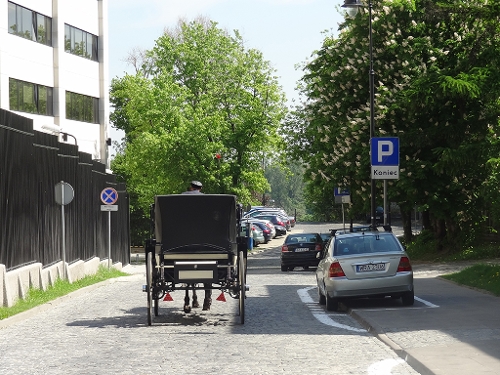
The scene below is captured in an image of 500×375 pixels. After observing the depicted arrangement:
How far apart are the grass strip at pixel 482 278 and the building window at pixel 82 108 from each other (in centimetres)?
3310

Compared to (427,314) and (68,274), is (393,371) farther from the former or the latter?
(68,274)

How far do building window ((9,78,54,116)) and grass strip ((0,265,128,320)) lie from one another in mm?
17174

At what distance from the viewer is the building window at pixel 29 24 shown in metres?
49.8

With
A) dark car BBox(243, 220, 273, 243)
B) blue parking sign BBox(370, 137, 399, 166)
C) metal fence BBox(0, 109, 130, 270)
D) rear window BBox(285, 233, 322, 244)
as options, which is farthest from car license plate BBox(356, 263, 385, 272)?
dark car BBox(243, 220, 273, 243)

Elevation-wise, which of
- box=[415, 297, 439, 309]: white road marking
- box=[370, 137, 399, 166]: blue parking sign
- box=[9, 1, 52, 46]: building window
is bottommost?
box=[415, 297, 439, 309]: white road marking

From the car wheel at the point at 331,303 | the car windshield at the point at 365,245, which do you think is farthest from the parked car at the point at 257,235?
the car wheel at the point at 331,303

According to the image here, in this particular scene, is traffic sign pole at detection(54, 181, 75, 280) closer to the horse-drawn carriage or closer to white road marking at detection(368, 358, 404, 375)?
the horse-drawn carriage

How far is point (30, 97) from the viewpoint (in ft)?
170

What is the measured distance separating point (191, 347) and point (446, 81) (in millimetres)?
23694

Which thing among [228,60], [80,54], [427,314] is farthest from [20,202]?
[228,60]

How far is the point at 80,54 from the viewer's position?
58.9 metres

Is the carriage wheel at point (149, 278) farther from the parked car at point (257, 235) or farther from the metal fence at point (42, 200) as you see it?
the parked car at point (257, 235)

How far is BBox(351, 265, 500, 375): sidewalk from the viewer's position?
1096cm

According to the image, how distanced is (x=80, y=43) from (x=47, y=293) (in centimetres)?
3643
